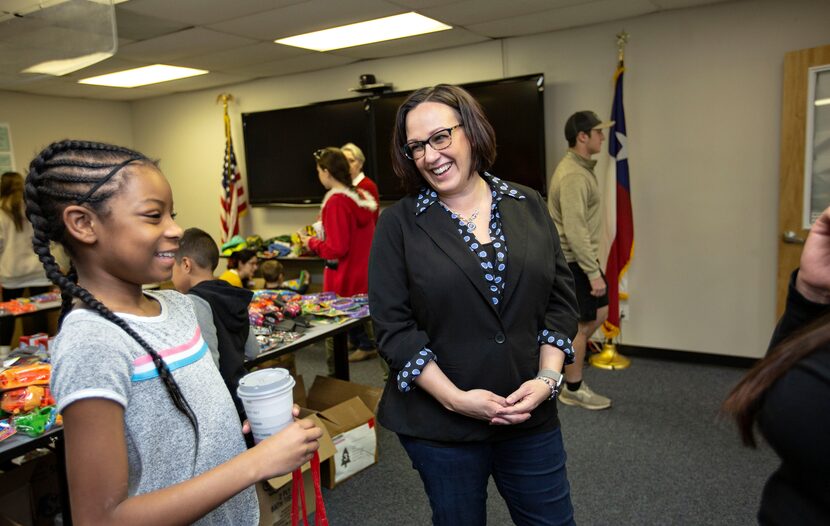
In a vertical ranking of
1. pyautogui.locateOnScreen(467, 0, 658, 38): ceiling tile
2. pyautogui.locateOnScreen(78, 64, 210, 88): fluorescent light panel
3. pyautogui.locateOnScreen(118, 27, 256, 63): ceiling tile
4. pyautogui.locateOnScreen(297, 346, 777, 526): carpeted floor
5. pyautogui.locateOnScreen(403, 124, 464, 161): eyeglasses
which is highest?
pyautogui.locateOnScreen(78, 64, 210, 88): fluorescent light panel

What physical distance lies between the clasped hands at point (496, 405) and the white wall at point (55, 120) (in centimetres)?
577

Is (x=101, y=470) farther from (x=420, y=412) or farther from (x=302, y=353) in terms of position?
(x=302, y=353)

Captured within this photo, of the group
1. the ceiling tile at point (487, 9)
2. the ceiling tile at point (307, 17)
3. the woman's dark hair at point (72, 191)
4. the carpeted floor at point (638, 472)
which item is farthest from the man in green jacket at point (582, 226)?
the woman's dark hair at point (72, 191)

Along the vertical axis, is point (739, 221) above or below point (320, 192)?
below

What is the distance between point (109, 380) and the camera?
790 mm

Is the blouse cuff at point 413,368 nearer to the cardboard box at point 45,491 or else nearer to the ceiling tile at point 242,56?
the cardboard box at point 45,491

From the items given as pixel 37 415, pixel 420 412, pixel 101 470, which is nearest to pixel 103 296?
pixel 101 470

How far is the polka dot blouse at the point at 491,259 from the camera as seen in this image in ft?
4.23

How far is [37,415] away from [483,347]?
142 cm

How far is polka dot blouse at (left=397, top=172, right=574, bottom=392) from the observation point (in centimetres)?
129

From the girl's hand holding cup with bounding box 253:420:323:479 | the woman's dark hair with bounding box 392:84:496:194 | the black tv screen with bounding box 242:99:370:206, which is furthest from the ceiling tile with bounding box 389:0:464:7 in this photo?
the girl's hand holding cup with bounding box 253:420:323:479

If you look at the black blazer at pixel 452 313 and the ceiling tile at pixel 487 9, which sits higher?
the ceiling tile at pixel 487 9

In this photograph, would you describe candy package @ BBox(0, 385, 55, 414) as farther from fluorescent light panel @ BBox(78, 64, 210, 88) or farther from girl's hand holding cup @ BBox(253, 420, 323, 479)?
fluorescent light panel @ BBox(78, 64, 210, 88)

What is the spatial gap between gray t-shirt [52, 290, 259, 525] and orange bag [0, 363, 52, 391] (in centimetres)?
120
